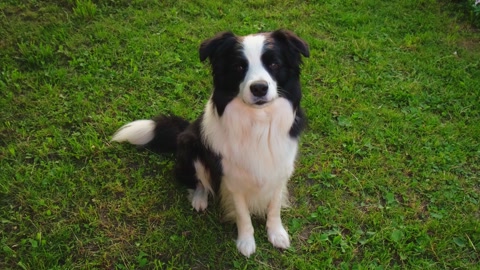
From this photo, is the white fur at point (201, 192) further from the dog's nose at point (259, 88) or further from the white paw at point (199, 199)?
the dog's nose at point (259, 88)

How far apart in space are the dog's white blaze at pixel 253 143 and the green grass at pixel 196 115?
1.75ft

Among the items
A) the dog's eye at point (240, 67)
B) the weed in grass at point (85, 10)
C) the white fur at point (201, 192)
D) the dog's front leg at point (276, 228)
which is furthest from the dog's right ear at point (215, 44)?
the weed in grass at point (85, 10)

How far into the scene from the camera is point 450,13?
4949 millimetres

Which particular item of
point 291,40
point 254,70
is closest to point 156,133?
point 254,70

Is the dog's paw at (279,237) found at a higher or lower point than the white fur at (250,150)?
lower

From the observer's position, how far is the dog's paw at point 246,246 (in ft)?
9.06

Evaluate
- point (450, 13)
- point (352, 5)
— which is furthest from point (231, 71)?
point (450, 13)

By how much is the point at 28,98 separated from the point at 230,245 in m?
2.26

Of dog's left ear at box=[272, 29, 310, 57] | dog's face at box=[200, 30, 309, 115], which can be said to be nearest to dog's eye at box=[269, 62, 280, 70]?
dog's face at box=[200, 30, 309, 115]

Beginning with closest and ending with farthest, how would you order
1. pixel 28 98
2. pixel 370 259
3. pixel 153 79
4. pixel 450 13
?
1. pixel 370 259
2. pixel 28 98
3. pixel 153 79
4. pixel 450 13

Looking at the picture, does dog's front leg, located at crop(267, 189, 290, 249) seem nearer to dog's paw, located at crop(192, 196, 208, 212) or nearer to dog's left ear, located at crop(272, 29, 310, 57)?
dog's paw, located at crop(192, 196, 208, 212)

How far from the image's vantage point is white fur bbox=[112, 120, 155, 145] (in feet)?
10.4

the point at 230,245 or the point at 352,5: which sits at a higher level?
the point at 352,5

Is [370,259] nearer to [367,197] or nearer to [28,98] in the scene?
[367,197]
